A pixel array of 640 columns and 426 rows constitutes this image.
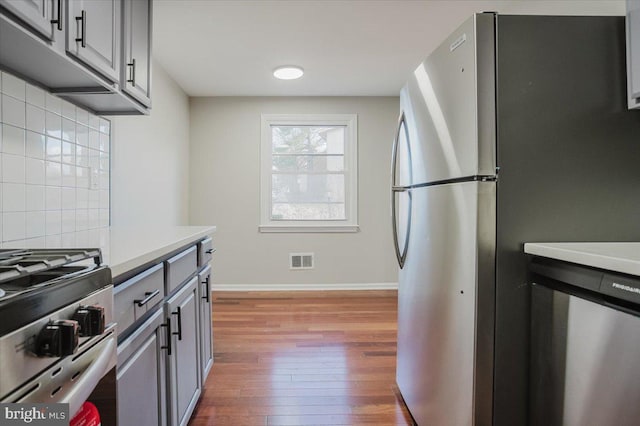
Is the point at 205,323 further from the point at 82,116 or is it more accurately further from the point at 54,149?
the point at 82,116

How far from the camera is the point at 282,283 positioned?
153 inches

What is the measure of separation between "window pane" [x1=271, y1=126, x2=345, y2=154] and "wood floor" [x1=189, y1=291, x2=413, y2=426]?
5.76 feet

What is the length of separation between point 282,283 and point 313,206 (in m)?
0.98

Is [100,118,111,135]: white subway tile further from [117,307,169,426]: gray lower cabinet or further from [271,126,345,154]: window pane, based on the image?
[271,126,345,154]: window pane

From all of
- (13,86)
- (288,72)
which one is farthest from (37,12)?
(288,72)

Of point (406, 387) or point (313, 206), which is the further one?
point (313, 206)

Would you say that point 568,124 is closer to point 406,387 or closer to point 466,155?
point 466,155

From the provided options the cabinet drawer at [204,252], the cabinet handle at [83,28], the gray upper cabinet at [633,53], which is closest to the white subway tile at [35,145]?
the cabinet handle at [83,28]

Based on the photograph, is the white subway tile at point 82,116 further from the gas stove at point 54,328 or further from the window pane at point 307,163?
the window pane at point 307,163

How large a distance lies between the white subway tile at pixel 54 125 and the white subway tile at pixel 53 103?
22 mm

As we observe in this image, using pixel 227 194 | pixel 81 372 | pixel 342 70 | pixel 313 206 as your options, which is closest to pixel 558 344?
pixel 81 372

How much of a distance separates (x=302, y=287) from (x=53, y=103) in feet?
9.59

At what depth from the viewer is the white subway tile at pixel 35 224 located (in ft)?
4.45

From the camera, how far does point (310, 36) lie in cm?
248
